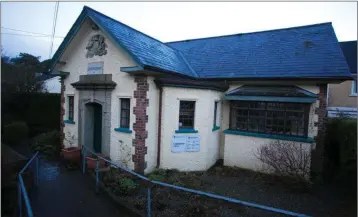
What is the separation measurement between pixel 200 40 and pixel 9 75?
1508cm

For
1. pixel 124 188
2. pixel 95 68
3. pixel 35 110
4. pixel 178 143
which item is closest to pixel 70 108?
pixel 95 68

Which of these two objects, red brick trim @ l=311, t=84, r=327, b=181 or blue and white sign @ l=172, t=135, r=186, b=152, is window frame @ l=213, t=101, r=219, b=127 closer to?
blue and white sign @ l=172, t=135, r=186, b=152

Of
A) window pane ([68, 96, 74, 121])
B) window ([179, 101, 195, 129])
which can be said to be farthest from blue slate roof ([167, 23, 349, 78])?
window pane ([68, 96, 74, 121])

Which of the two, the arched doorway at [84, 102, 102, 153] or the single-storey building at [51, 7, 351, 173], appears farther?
the arched doorway at [84, 102, 102, 153]

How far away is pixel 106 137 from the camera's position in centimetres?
886

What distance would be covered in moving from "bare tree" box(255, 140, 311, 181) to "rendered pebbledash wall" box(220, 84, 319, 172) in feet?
1.63

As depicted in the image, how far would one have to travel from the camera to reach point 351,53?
20.0 meters

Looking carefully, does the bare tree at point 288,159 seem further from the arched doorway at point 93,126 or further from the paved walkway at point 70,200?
the arched doorway at point 93,126

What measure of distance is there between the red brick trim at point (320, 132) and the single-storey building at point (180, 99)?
1.6 inches

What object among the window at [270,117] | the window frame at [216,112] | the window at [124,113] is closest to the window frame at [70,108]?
the window at [124,113]

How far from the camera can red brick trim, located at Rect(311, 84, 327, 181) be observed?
27.0 feet

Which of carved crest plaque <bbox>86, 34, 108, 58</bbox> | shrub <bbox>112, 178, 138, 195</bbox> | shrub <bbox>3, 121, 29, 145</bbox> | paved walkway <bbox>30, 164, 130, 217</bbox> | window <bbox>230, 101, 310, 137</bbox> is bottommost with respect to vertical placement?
paved walkway <bbox>30, 164, 130, 217</bbox>

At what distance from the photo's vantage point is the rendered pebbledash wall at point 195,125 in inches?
339

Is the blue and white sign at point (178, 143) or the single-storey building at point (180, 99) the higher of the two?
the single-storey building at point (180, 99)
